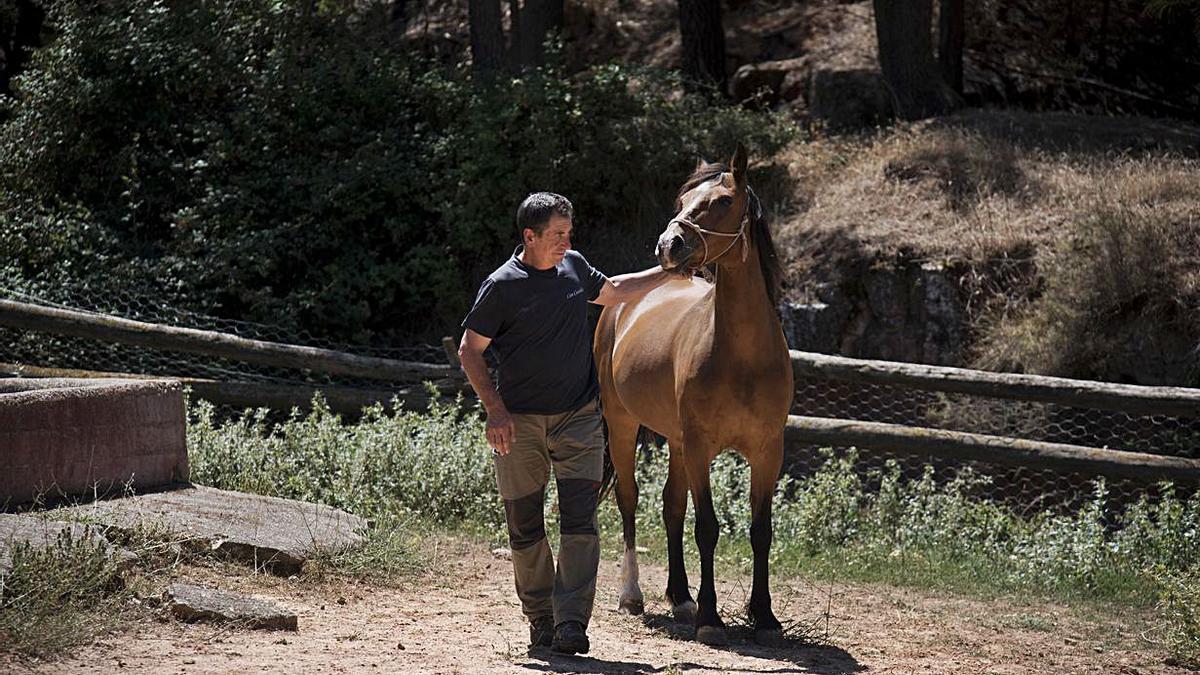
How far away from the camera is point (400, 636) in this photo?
575cm

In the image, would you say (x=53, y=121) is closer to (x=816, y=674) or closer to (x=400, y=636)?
(x=400, y=636)

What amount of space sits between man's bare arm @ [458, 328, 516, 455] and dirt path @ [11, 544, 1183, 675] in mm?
890

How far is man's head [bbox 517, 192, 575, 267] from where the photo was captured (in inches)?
213

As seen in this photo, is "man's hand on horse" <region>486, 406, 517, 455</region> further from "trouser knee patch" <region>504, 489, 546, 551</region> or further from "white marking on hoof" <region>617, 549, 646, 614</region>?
"white marking on hoof" <region>617, 549, 646, 614</region>

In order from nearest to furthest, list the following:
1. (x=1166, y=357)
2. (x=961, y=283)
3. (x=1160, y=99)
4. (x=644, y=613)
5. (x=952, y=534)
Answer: (x=644, y=613) < (x=952, y=534) < (x=1166, y=357) < (x=961, y=283) < (x=1160, y=99)

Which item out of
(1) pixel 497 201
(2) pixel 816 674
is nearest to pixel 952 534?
(2) pixel 816 674

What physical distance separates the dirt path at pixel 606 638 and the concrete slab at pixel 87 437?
0.97m

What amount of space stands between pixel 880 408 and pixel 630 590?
4945 millimetres

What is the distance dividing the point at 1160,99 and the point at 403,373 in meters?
10.3

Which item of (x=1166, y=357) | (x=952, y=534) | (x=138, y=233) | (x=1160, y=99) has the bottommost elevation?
(x=952, y=534)

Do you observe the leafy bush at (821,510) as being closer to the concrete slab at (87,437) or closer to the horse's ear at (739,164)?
the concrete slab at (87,437)

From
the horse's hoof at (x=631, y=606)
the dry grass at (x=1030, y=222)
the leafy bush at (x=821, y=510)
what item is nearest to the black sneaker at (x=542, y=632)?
the horse's hoof at (x=631, y=606)

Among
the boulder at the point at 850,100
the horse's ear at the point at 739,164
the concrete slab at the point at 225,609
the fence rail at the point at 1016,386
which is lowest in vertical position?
the concrete slab at the point at 225,609

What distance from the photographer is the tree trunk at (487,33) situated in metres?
15.8
